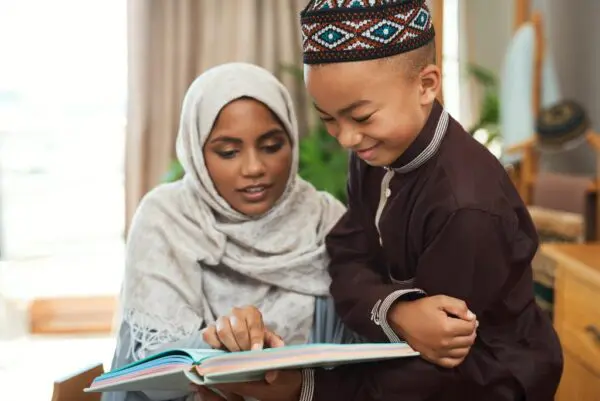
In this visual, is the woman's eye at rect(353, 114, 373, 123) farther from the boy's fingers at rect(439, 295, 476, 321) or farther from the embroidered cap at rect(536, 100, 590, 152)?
the embroidered cap at rect(536, 100, 590, 152)

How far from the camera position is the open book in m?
1.03

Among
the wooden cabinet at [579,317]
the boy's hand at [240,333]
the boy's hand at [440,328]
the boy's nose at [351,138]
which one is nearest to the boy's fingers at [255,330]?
the boy's hand at [240,333]

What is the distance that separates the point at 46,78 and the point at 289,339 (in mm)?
3726

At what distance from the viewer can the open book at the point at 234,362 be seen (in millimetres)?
1034

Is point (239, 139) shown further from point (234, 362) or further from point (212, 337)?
point (234, 362)

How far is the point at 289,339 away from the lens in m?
1.54

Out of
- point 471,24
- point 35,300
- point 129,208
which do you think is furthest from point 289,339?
point 35,300

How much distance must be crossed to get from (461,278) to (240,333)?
1.14 ft

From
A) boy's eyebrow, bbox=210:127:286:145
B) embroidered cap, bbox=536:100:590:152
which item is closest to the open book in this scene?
boy's eyebrow, bbox=210:127:286:145

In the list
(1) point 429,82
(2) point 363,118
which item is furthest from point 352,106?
(1) point 429,82

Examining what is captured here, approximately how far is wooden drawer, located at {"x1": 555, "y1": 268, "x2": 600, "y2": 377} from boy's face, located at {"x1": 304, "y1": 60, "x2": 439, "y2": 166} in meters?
1.19

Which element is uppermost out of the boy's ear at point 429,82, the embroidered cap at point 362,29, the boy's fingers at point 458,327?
the embroidered cap at point 362,29

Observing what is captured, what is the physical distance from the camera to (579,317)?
227 centimetres

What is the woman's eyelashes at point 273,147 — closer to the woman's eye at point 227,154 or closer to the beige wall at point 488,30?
the woman's eye at point 227,154
